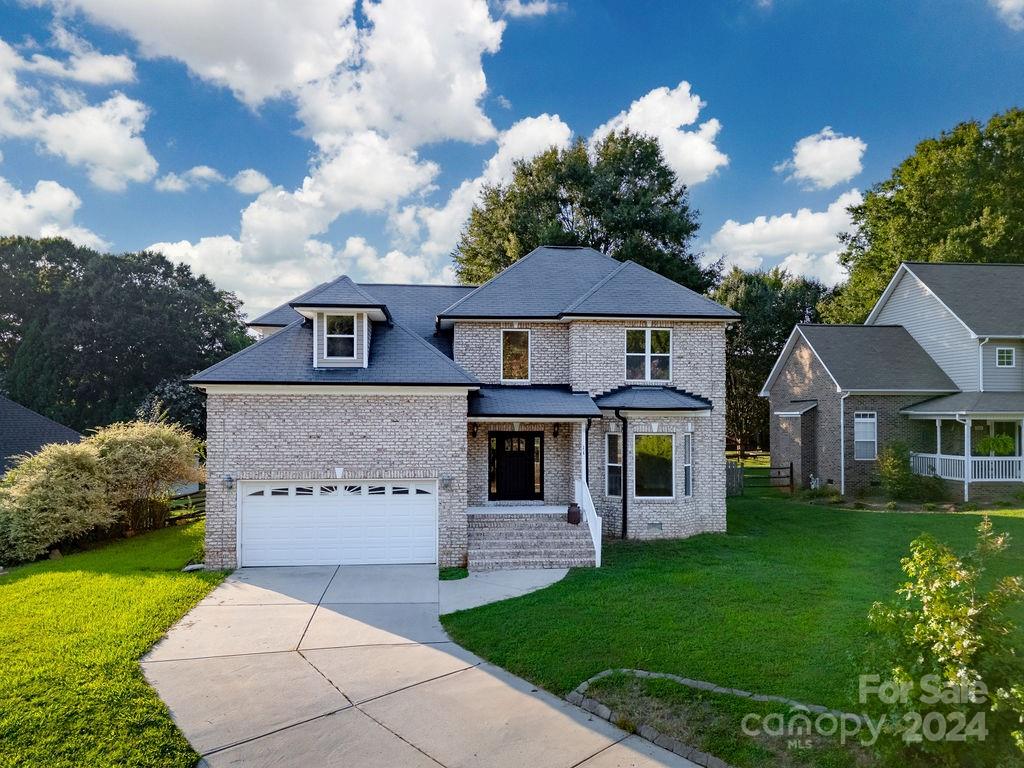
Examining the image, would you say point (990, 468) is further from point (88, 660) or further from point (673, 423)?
point (88, 660)

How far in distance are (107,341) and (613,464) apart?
119 feet

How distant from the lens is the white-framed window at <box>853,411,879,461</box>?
72.4ft

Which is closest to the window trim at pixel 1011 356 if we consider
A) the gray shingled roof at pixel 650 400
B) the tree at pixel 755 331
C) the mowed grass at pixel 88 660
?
the gray shingled roof at pixel 650 400

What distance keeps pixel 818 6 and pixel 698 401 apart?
36.4ft

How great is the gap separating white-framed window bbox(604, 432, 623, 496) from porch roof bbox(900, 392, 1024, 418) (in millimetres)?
13973

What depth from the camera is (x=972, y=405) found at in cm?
1994

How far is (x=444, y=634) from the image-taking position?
8531 millimetres

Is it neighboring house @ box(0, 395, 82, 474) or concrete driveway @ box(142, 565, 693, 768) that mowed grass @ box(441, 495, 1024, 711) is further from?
neighboring house @ box(0, 395, 82, 474)

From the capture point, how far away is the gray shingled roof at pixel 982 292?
21.5 metres

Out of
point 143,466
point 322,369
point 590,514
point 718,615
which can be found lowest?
point 718,615

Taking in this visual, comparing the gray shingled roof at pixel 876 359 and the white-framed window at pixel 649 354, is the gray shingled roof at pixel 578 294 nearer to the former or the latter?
the white-framed window at pixel 649 354

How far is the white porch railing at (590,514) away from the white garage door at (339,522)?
3.60 m

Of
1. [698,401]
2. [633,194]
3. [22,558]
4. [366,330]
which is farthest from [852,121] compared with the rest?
[22,558]

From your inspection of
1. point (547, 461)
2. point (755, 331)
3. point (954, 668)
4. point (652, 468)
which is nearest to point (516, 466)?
point (547, 461)
